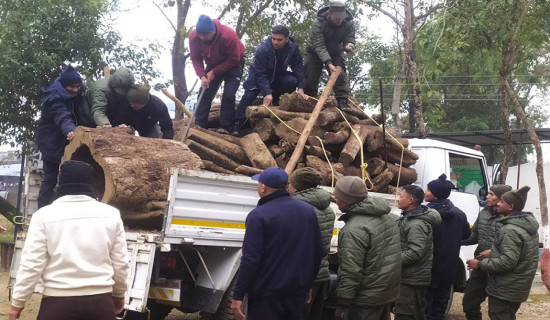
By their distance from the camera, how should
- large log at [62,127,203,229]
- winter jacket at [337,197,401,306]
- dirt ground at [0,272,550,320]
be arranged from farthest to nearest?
dirt ground at [0,272,550,320]
large log at [62,127,203,229]
winter jacket at [337,197,401,306]

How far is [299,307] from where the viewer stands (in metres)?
5.02

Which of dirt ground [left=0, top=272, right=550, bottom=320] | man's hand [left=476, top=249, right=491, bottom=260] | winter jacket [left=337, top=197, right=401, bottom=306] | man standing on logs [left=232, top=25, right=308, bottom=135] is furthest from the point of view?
man standing on logs [left=232, top=25, right=308, bottom=135]

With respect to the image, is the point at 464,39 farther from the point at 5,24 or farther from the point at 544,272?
the point at 5,24

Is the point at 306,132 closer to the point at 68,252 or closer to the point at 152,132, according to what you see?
the point at 152,132

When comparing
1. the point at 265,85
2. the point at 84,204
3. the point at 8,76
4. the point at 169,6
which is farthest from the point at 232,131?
the point at 169,6

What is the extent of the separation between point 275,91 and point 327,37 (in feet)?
3.32

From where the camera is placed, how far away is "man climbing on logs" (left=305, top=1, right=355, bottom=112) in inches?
364

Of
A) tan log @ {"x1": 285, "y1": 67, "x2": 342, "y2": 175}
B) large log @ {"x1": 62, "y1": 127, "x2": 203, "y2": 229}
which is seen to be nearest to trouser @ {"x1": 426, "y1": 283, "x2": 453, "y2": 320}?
tan log @ {"x1": 285, "y1": 67, "x2": 342, "y2": 175}

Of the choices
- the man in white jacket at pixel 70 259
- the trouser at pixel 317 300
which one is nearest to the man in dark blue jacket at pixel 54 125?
the trouser at pixel 317 300

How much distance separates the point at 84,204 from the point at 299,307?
5.63 feet

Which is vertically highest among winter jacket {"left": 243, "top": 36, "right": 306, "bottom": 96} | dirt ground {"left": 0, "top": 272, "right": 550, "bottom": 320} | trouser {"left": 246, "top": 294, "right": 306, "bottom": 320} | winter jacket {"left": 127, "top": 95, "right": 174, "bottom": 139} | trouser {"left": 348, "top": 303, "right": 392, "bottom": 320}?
winter jacket {"left": 243, "top": 36, "right": 306, "bottom": 96}

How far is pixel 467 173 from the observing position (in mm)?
9750

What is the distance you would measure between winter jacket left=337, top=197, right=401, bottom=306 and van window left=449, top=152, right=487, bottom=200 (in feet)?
13.7

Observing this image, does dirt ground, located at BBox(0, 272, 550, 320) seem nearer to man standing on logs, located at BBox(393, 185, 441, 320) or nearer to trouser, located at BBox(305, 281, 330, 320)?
trouser, located at BBox(305, 281, 330, 320)
